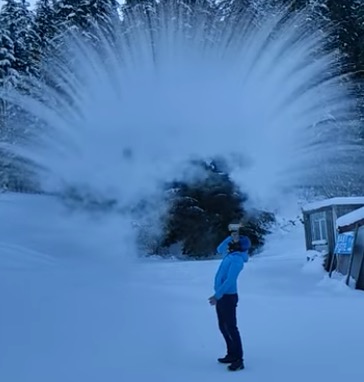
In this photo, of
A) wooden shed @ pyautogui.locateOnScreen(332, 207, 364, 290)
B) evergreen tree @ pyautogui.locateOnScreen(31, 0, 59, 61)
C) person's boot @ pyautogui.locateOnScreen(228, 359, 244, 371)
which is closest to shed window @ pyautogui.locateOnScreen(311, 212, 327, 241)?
wooden shed @ pyautogui.locateOnScreen(332, 207, 364, 290)

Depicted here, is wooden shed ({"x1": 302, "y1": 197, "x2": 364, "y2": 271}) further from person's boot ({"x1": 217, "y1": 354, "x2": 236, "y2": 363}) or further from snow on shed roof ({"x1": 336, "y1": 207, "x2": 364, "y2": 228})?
person's boot ({"x1": 217, "y1": 354, "x2": 236, "y2": 363})

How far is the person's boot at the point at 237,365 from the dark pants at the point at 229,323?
0.08 metres

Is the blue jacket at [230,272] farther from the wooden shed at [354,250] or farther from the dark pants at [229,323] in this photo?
the wooden shed at [354,250]

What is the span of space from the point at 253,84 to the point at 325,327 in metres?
17.9

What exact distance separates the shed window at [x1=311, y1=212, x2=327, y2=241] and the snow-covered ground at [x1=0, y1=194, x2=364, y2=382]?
5.58 ft

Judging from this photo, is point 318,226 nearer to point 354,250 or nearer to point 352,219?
point 352,219

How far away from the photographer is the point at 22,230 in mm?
20312

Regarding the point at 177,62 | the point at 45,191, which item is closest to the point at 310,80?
the point at 177,62

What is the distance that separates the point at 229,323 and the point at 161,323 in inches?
95.0

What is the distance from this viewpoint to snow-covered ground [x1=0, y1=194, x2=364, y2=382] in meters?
5.92

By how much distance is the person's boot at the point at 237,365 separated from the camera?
5.85m

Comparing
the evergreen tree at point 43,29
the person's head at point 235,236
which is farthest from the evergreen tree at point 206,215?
the person's head at point 235,236

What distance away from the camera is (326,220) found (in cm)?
1733

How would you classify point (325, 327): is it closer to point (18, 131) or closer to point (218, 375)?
point (218, 375)
